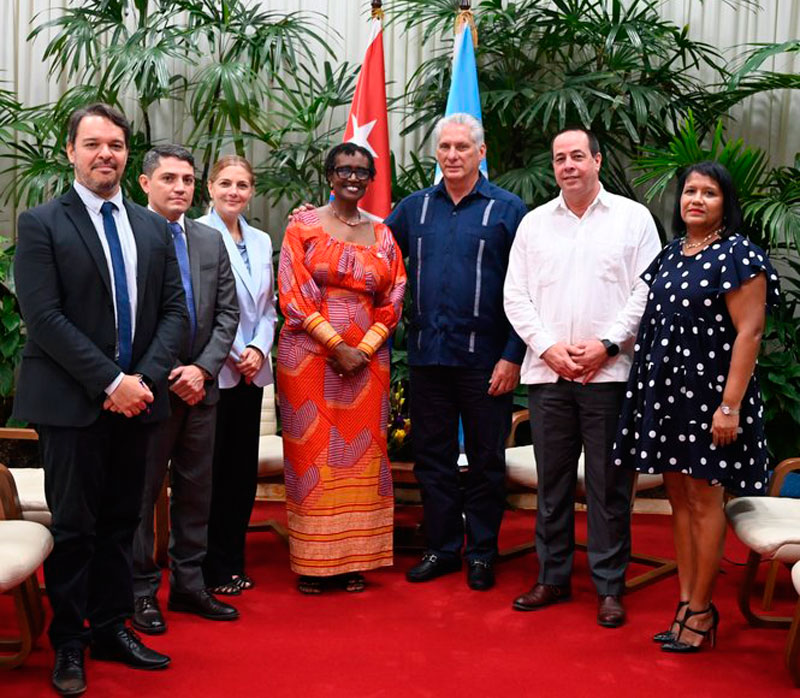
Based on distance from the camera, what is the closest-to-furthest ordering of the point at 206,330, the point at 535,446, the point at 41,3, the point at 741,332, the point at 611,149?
the point at 741,332 → the point at 206,330 → the point at 535,446 → the point at 611,149 → the point at 41,3

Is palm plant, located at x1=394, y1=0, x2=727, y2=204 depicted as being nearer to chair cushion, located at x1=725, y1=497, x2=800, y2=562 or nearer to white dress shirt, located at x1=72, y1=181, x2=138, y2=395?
chair cushion, located at x1=725, y1=497, x2=800, y2=562

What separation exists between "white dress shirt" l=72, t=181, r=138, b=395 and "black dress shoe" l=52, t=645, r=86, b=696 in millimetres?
715

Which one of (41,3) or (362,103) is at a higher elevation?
(41,3)

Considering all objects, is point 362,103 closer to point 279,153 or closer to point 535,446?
point 279,153

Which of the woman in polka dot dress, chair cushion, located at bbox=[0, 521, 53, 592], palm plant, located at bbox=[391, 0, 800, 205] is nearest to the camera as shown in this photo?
chair cushion, located at bbox=[0, 521, 53, 592]

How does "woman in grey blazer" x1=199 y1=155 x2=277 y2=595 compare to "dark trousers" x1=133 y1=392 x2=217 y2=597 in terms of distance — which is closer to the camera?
"dark trousers" x1=133 y1=392 x2=217 y2=597

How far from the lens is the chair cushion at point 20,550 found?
2.56m

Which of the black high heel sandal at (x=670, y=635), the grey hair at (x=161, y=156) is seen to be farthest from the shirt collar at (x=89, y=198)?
the black high heel sandal at (x=670, y=635)

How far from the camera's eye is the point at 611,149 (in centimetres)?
525

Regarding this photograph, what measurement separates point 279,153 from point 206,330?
2.18m

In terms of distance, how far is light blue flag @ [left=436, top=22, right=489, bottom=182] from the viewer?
16.2ft

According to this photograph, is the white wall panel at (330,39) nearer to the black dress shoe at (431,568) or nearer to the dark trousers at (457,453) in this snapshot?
the dark trousers at (457,453)

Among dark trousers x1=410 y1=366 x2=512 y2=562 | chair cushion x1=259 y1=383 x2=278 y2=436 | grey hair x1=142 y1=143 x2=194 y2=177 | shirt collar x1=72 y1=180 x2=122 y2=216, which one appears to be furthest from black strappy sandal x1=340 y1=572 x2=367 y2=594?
shirt collar x1=72 y1=180 x2=122 y2=216

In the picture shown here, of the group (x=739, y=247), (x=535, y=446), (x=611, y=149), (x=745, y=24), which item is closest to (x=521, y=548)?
(x=535, y=446)
